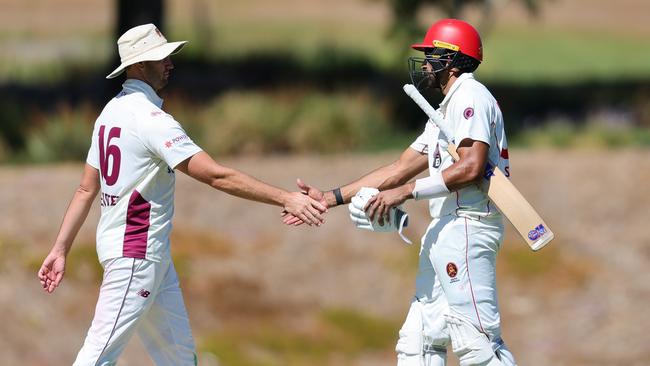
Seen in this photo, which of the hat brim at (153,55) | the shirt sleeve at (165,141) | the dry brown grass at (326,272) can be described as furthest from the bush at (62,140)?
the shirt sleeve at (165,141)

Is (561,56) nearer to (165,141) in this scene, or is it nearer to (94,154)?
(94,154)

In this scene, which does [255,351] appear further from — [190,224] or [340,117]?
[340,117]

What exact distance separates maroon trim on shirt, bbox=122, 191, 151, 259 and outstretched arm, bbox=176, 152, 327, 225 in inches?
11.6

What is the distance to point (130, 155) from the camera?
7.94 metres

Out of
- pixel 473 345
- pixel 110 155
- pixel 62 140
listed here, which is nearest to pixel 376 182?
pixel 473 345

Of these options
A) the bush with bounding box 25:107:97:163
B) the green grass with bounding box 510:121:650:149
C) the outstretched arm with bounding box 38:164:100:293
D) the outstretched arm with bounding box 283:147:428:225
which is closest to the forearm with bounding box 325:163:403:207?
the outstretched arm with bounding box 283:147:428:225

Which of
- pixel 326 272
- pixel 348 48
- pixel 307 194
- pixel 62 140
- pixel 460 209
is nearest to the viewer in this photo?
pixel 460 209

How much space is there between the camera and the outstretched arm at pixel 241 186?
7977 millimetres

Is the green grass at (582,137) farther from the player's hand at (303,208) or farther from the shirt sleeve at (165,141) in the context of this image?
Result: the shirt sleeve at (165,141)

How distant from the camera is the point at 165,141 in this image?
7.84 m

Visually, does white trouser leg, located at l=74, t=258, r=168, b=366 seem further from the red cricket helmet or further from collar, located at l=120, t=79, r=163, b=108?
the red cricket helmet

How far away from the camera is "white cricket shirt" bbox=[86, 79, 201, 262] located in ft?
25.8

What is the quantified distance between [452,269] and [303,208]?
0.94 metres

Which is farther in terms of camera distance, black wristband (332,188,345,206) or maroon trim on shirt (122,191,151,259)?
black wristband (332,188,345,206)
